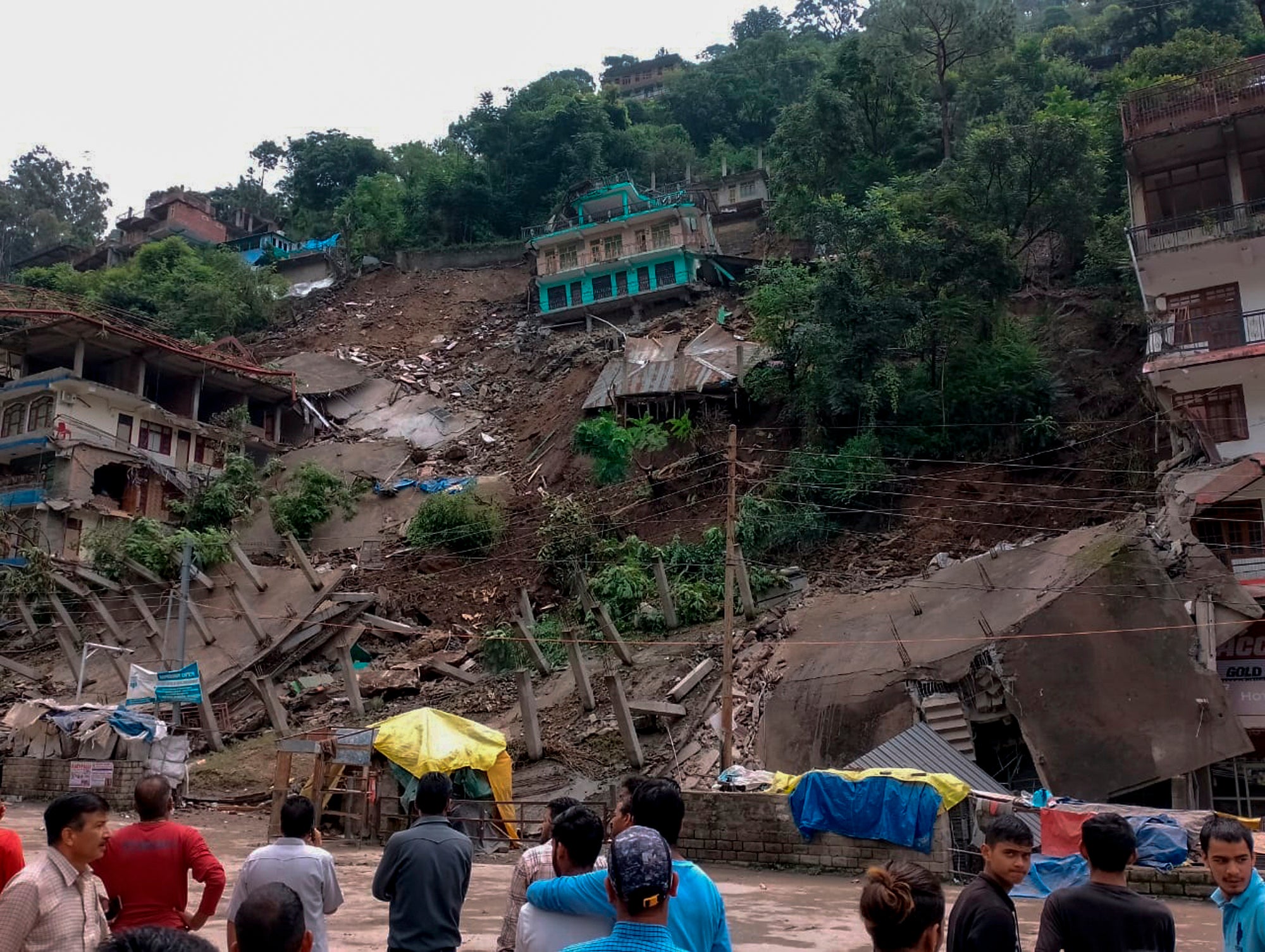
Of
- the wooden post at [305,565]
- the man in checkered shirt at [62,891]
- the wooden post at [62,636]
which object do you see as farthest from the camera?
the wooden post at [305,565]

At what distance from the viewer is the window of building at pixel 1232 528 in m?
20.4

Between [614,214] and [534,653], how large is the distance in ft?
99.1

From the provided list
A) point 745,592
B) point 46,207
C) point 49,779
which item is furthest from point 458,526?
point 46,207

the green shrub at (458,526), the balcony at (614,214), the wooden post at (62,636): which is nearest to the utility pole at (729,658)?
the green shrub at (458,526)

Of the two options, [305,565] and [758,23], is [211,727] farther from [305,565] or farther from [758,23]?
[758,23]

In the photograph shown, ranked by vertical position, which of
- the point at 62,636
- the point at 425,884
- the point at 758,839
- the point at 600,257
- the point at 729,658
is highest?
the point at 600,257

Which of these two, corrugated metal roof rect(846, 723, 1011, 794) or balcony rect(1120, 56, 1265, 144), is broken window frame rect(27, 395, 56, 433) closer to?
corrugated metal roof rect(846, 723, 1011, 794)

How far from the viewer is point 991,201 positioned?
28.5 metres

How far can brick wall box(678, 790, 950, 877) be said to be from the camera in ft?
48.1

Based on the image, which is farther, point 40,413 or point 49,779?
point 40,413

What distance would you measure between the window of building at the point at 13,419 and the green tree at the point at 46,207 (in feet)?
104

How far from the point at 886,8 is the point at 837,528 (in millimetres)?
23352

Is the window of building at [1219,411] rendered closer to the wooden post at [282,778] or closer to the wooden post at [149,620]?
the wooden post at [282,778]

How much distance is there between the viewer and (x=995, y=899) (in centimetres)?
382
